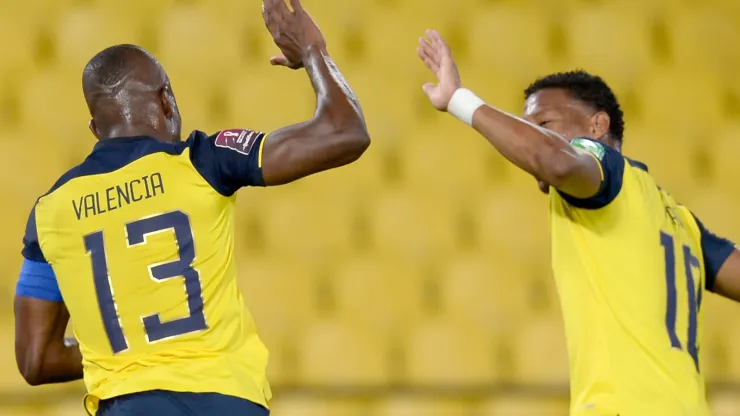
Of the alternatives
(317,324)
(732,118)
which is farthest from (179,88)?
(732,118)

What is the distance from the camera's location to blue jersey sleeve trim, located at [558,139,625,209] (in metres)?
1.76

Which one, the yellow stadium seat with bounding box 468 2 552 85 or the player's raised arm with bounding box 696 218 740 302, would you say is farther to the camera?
the yellow stadium seat with bounding box 468 2 552 85

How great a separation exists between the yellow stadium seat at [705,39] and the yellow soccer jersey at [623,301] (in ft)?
5.55

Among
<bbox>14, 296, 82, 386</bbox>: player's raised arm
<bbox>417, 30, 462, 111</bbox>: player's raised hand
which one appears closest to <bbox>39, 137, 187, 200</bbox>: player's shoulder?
<bbox>14, 296, 82, 386</bbox>: player's raised arm

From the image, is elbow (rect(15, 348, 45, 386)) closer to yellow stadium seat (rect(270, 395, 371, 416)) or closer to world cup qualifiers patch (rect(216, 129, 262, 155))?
world cup qualifiers patch (rect(216, 129, 262, 155))

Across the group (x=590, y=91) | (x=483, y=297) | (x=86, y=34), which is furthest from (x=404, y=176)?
(x=590, y=91)

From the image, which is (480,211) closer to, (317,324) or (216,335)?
(317,324)

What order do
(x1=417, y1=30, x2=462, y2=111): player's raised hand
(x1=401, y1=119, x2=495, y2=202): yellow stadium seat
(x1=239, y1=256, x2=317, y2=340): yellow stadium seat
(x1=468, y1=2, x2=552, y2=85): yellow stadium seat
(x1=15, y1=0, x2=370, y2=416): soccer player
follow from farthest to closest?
(x1=468, y1=2, x2=552, y2=85): yellow stadium seat, (x1=401, y1=119, x2=495, y2=202): yellow stadium seat, (x1=239, y1=256, x2=317, y2=340): yellow stadium seat, (x1=417, y1=30, x2=462, y2=111): player's raised hand, (x1=15, y1=0, x2=370, y2=416): soccer player

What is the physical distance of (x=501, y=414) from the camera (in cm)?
307

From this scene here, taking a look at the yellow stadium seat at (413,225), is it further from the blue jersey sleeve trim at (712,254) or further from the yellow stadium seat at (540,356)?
the blue jersey sleeve trim at (712,254)

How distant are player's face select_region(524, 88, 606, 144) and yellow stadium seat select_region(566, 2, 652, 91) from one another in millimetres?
1355

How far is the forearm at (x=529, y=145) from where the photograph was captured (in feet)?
5.53

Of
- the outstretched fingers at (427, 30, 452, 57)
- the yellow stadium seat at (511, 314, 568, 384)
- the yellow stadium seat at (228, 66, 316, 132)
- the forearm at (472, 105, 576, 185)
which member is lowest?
the yellow stadium seat at (511, 314, 568, 384)

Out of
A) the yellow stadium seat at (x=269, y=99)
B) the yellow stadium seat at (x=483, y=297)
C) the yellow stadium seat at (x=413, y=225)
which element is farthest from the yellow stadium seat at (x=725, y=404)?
the yellow stadium seat at (x=269, y=99)
